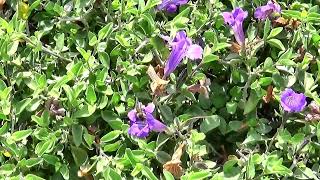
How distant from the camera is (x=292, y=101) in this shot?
2066 millimetres

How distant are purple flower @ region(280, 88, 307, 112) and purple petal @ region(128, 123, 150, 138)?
438 millimetres

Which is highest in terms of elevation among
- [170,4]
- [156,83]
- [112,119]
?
[170,4]

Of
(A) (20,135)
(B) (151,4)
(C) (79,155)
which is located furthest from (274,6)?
(A) (20,135)

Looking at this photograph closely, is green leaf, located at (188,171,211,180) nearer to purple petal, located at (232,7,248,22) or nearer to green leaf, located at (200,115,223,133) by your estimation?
green leaf, located at (200,115,223,133)

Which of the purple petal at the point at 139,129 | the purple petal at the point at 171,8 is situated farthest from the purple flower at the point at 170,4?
the purple petal at the point at 139,129

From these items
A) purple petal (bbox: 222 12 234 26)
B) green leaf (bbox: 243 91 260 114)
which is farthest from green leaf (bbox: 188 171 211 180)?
purple petal (bbox: 222 12 234 26)

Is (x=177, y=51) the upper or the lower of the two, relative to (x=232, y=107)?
upper

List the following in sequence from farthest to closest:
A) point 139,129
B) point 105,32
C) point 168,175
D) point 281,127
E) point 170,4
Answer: point 170,4 → point 105,32 → point 281,127 → point 139,129 → point 168,175

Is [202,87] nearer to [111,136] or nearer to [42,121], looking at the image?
[111,136]

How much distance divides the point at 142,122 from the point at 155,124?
4 cm

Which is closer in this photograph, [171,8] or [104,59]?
[104,59]

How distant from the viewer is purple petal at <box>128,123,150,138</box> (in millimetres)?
2016

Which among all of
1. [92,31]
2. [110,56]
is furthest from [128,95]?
[92,31]

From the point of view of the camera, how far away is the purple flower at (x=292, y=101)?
206 cm
